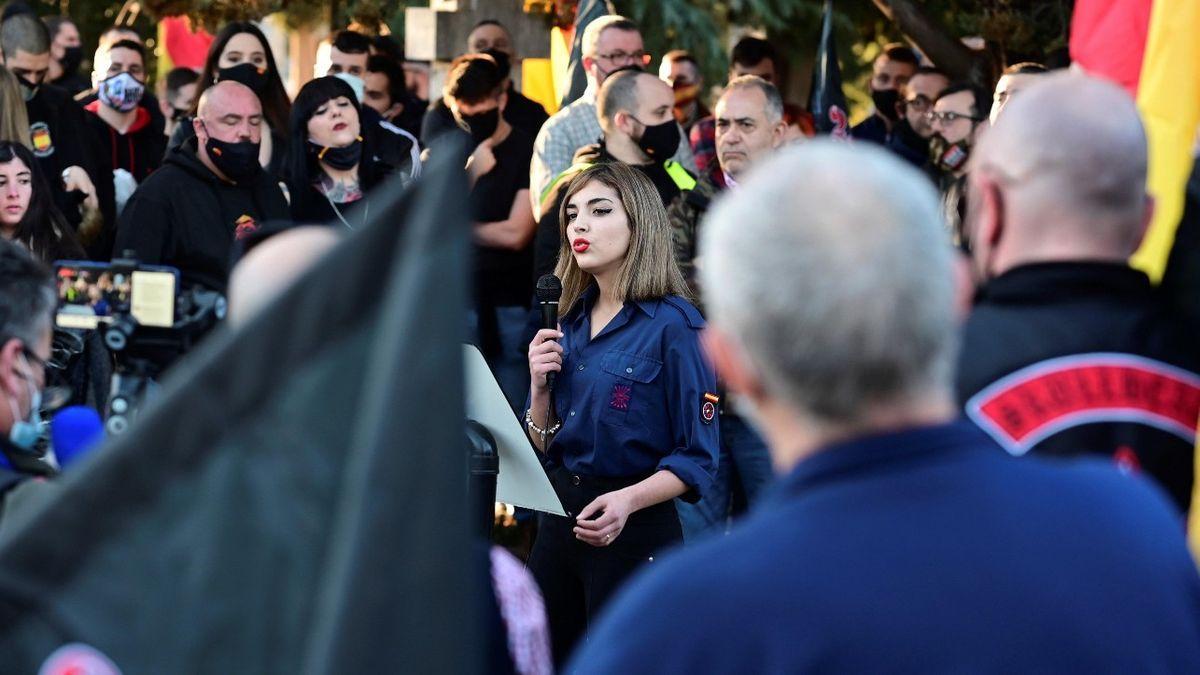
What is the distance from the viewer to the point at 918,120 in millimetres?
10695

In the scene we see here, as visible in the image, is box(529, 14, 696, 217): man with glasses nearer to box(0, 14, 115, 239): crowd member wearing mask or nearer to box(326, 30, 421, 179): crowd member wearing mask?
box(326, 30, 421, 179): crowd member wearing mask

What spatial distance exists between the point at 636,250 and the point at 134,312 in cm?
270

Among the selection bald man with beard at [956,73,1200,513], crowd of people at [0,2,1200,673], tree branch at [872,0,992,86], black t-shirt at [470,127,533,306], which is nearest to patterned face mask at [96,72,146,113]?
black t-shirt at [470,127,533,306]

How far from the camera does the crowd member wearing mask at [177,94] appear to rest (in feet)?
35.7

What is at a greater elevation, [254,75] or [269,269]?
[269,269]

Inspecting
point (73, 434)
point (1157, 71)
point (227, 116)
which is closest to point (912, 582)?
point (73, 434)

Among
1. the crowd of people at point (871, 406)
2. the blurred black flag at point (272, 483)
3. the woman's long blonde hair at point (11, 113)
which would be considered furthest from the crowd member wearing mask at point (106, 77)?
the blurred black flag at point (272, 483)

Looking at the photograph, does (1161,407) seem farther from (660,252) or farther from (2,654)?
(660,252)

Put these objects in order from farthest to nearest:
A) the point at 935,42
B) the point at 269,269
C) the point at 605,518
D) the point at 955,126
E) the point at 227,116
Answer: the point at 935,42 < the point at 955,126 < the point at 227,116 < the point at 605,518 < the point at 269,269

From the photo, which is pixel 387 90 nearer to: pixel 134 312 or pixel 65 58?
pixel 65 58

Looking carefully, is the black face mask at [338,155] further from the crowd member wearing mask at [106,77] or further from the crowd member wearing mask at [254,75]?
the crowd member wearing mask at [106,77]

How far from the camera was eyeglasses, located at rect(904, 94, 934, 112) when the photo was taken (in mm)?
10758

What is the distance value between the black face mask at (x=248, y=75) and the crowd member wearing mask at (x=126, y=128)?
1120 millimetres

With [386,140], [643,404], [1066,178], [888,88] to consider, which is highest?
[1066,178]
